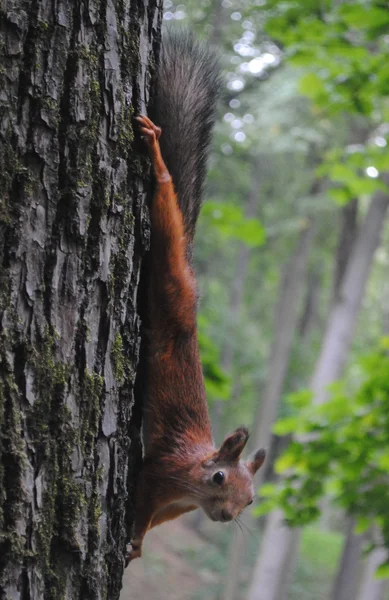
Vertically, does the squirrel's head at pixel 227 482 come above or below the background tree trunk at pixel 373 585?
above

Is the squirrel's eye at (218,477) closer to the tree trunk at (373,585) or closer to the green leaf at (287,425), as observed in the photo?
the green leaf at (287,425)

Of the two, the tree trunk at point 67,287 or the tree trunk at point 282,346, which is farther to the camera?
the tree trunk at point 282,346

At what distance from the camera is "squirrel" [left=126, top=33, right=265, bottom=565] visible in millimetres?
2086

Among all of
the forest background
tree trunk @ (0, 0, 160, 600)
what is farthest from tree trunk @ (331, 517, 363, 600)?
tree trunk @ (0, 0, 160, 600)

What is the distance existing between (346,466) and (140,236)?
2.56m

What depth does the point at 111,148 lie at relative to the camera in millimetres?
1656

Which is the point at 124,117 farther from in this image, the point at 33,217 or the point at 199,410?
the point at 199,410

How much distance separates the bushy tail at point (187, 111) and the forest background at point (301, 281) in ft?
2.98

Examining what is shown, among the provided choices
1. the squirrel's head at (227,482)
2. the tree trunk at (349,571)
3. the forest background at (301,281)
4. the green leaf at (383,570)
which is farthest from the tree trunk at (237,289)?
the squirrel's head at (227,482)

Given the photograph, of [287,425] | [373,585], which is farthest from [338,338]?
[287,425]

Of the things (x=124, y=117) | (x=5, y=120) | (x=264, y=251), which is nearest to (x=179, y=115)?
(x=124, y=117)

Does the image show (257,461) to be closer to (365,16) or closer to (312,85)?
(365,16)

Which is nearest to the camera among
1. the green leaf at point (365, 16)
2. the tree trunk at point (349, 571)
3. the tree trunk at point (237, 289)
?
the green leaf at point (365, 16)

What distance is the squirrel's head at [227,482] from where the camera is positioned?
2.49 metres
